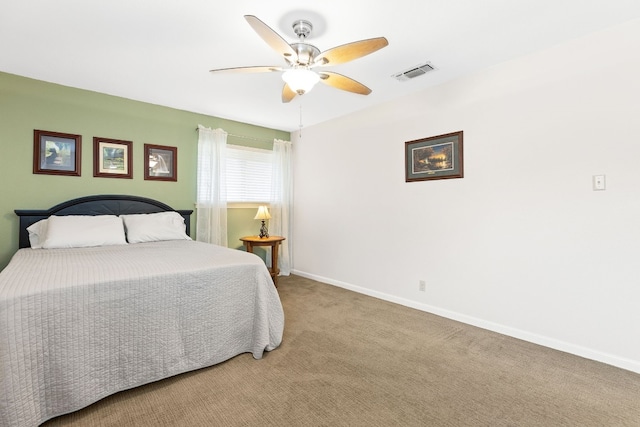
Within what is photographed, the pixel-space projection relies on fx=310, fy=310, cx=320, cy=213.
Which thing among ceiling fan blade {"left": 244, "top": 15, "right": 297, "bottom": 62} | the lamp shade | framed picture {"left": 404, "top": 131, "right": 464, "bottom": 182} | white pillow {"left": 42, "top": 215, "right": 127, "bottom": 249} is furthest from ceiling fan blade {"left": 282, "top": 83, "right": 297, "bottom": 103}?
white pillow {"left": 42, "top": 215, "right": 127, "bottom": 249}

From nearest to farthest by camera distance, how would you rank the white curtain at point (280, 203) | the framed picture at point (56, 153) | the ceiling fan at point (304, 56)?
the ceiling fan at point (304, 56) → the framed picture at point (56, 153) → the white curtain at point (280, 203)

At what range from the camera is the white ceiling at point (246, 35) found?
2021 mm

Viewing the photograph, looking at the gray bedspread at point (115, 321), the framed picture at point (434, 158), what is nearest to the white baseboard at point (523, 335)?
the framed picture at point (434, 158)

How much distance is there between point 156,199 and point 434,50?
11.6ft

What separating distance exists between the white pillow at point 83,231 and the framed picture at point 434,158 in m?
3.19

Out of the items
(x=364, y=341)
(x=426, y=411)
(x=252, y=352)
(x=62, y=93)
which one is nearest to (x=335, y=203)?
(x=364, y=341)

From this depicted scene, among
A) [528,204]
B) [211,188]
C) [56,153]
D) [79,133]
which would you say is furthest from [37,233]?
[528,204]

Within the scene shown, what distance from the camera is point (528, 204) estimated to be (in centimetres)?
262

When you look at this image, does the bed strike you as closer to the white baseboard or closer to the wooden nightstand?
the wooden nightstand

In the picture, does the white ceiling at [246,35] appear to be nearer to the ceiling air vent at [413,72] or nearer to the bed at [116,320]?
the ceiling air vent at [413,72]

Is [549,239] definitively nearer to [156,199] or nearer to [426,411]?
[426,411]

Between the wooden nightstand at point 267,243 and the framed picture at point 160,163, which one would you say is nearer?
the framed picture at point 160,163

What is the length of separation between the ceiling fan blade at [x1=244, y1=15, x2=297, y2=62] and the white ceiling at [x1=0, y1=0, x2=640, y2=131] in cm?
31

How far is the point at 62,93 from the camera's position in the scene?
10.9 feet
